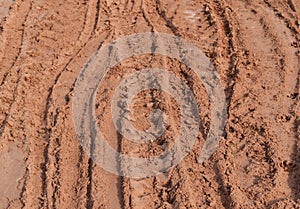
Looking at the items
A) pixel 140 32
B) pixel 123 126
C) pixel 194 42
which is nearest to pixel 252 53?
pixel 194 42

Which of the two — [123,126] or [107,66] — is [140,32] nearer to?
[107,66]

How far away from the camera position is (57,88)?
6.49 metres

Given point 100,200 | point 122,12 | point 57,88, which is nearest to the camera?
point 100,200

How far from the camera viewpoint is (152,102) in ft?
20.0

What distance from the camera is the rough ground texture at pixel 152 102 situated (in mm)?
5148

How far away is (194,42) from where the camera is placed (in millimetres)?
7000

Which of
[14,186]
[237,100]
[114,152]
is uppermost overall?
[237,100]

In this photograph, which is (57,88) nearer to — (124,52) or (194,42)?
(124,52)

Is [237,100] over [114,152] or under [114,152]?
over

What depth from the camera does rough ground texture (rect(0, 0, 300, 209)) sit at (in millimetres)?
5148

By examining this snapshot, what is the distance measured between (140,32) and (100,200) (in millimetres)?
3009

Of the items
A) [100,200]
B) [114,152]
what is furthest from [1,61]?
[100,200]

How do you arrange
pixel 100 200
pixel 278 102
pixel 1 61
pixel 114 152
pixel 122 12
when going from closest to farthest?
1. pixel 100 200
2. pixel 114 152
3. pixel 278 102
4. pixel 1 61
5. pixel 122 12

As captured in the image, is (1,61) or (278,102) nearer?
→ (278,102)
